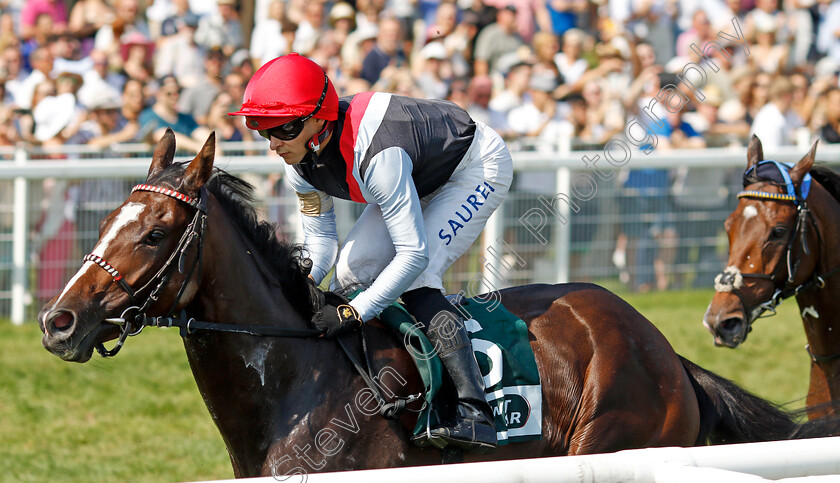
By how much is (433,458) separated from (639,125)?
5.97 m

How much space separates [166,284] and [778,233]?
287 cm

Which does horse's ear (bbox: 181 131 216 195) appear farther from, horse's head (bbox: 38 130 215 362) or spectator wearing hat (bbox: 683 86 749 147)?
spectator wearing hat (bbox: 683 86 749 147)

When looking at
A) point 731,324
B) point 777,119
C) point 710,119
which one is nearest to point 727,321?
point 731,324

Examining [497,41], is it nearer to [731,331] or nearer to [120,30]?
[120,30]

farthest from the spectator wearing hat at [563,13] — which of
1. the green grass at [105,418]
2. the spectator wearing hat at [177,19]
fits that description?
the green grass at [105,418]

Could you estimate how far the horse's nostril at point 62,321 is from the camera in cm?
296

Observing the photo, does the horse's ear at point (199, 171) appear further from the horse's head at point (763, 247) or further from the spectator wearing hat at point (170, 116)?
the spectator wearing hat at point (170, 116)

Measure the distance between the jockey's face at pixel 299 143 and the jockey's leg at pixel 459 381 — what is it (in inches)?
26.6

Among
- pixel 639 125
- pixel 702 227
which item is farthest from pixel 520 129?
pixel 702 227

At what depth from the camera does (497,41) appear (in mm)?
10758

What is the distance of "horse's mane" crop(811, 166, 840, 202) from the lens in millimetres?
4805

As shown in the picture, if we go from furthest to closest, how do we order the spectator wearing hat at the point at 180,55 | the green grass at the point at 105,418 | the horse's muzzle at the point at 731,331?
the spectator wearing hat at the point at 180,55, the green grass at the point at 105,418, the horse's muzzle at the point at 731,331

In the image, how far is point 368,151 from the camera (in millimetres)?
3391

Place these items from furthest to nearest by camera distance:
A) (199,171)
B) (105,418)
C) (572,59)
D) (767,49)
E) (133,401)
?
(767,49)
(572,59)
(133,401)
(105,418)
(199,171)
